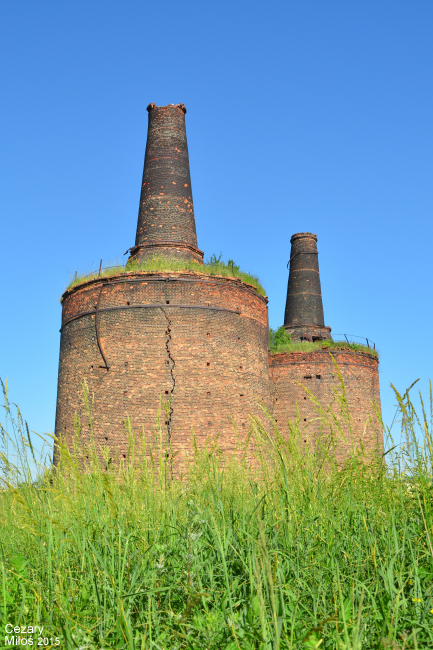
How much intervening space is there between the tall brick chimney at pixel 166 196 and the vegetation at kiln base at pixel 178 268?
59 cm

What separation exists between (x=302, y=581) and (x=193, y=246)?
1273 cm

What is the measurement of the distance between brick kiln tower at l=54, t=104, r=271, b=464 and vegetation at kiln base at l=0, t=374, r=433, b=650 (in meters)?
8.28

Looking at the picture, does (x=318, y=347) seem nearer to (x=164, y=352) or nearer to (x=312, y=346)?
(x=312, y=346)

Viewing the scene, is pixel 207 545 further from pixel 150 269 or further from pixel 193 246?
pixel 193 246

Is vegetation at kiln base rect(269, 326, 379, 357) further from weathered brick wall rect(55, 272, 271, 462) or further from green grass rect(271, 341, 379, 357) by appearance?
weathered brick wall rect(55, 272, 271, 462)

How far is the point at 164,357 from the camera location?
12156 mm

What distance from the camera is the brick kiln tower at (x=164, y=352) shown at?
11.9m

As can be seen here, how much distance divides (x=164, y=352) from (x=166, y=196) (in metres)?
4.81

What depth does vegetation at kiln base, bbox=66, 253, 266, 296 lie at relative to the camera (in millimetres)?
12859

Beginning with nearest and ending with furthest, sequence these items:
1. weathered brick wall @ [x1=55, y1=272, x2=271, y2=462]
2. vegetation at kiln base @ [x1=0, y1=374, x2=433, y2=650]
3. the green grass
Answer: vegetation at kiln base @ [x1=0, y1=374, x2=433, y2=650], weathered brick wall @ [x1=55, y1=272, x2=271, y2=462], the green grass

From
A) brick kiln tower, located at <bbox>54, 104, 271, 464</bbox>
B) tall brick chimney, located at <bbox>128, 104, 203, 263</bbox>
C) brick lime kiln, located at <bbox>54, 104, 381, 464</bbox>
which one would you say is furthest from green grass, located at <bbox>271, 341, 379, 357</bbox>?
tall brick chimney, located at <bbox>128, 104, 203, 263</bbox>

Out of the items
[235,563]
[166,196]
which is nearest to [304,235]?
[166,196]

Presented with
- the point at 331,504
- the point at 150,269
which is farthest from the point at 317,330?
the point at 331,504

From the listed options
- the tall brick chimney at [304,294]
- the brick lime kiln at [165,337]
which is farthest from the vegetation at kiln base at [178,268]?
the tall brick chimney at [304,294]
